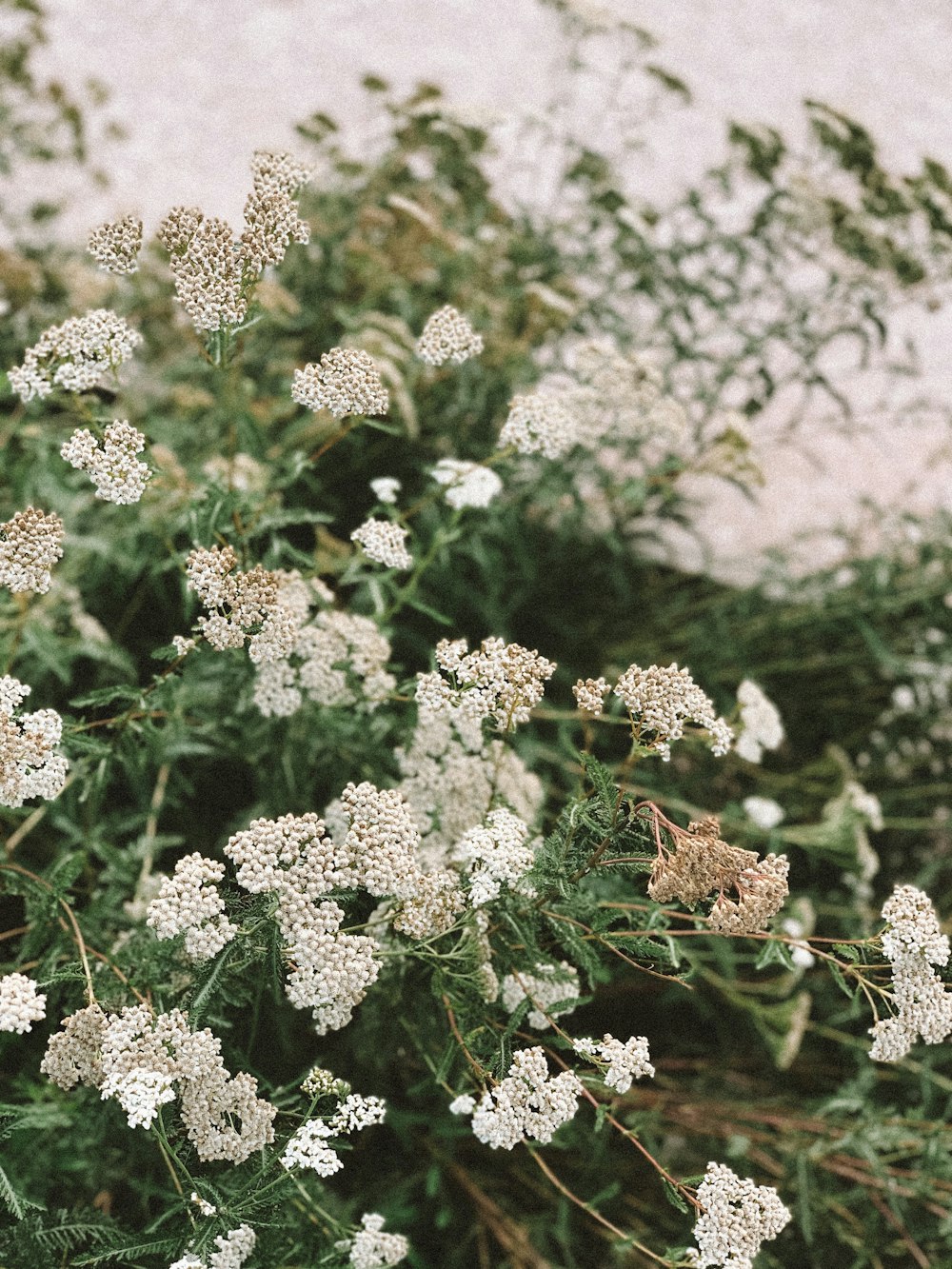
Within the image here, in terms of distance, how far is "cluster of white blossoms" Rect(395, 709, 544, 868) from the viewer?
1.78 metres

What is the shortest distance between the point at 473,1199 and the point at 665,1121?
0.46m

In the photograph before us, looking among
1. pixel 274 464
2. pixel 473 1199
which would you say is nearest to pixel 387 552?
pixel 274 464

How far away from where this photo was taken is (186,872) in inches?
53.4

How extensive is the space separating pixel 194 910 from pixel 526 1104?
49 centimetres

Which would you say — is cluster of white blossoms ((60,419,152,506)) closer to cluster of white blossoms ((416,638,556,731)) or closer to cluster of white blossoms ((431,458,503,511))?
cluster of white blossoms ((416,638,556,731))

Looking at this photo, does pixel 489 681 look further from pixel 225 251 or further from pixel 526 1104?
pixel 225 251

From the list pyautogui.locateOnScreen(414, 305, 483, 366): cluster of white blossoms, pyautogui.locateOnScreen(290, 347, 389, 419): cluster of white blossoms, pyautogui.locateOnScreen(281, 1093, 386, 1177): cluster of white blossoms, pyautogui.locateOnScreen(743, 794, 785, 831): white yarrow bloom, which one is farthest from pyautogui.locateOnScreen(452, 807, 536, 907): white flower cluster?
pyautogui.locateOnScreen(743, 794, 785, 831): white yarrow bloom

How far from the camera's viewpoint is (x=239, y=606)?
154 cm

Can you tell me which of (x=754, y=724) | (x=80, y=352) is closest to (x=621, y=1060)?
(x=754, y=724)

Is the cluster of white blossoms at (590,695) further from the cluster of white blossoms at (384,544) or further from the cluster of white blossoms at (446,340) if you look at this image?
the cluster of white blossoms at (446,340)

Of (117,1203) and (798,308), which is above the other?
(798,308)

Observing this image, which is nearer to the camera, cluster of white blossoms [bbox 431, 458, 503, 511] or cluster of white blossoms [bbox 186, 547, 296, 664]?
cluster of white blossoms [bbox 186, 547, 296, 664]

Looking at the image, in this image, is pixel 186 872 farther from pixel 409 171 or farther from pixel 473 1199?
pixel 409 171

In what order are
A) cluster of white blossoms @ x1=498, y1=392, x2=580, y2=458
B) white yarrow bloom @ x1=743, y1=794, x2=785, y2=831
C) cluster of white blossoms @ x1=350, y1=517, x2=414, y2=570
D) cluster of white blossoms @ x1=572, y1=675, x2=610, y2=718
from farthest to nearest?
white yarrow bloom @ x1=743, y1=794, x2=785, y2=831 < cluster of white blossoms @ x1=498, y1=392, x2=580, y2=458 < cluster of white blossoms @ x1=350, y1=517, x2=414, y2=570 < cluster of white blossoms @ x1=572, y1=675, x2=610, y2=718
